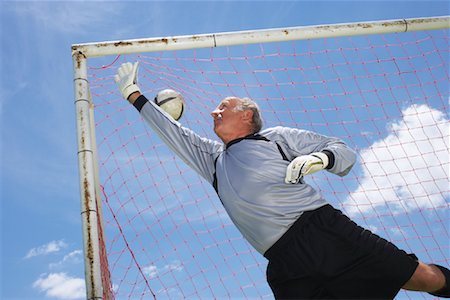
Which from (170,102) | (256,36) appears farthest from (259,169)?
(256,36)

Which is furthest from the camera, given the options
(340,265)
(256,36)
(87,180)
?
(256,36)

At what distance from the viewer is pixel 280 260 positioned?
137 inches

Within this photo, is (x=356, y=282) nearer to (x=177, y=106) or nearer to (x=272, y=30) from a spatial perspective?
(x=177, y=106)

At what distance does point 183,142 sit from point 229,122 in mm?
406

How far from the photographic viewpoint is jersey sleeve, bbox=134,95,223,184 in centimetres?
409

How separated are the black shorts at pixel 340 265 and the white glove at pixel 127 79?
1.83 m

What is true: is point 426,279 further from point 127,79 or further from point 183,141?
point 127,79

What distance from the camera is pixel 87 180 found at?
418 centimetres

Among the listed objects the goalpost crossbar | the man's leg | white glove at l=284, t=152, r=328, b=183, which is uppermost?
the goalpost crossbar

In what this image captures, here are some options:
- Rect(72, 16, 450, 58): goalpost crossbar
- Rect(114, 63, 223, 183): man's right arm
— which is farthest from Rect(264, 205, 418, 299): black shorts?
Rect(72, 16, 450, 58): goalpost crossbar

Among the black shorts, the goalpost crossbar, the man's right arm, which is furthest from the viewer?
the goalpost crossbar

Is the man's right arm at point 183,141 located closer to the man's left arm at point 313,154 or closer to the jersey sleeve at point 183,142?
the jersey sleeve at point 183,142

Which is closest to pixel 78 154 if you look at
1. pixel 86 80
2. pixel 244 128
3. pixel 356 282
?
pixel 86 80

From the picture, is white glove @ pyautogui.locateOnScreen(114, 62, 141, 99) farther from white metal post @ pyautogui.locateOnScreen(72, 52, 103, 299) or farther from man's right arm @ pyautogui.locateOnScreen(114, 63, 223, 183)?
white metal post @ pyautogui.locateOnScreen(72, 52, 103, 299)
